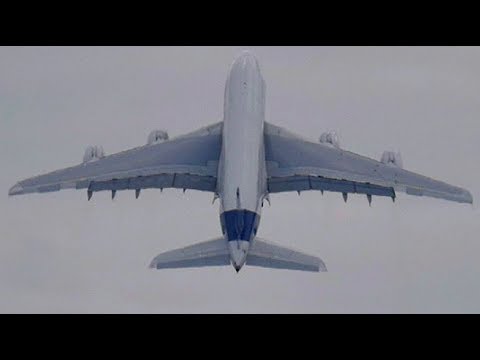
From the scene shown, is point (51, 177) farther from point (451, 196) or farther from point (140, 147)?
point (451, 196)

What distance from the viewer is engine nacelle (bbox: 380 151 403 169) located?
193ft

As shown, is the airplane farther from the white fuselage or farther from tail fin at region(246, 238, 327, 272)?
tail fin at region(246, 238, 327, 272)

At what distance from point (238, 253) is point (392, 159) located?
13.2m

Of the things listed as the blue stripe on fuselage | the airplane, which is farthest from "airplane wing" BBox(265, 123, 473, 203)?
the blue stripe on fuselage

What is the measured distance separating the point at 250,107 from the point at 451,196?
454 inches

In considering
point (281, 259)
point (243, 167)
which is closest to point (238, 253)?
point (281, 259)

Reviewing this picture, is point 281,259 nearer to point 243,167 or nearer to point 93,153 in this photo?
point 243,167

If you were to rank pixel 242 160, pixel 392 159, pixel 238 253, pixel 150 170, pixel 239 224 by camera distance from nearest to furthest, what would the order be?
pixel 238 253
pixel 239 224
pixel 242 160
pixel 150 170
pixel 392 159

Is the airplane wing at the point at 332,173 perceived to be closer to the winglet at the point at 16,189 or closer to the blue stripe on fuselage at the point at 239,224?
the blue stripe on fuselage at the point at 239,224

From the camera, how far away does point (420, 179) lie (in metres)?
55.3

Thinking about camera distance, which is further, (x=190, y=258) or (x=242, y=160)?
(x=242, y=160)

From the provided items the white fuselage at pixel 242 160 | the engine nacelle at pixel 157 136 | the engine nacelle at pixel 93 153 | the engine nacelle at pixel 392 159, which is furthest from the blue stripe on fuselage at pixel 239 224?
the engine nacelle at pixel 392 159

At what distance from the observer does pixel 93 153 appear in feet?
189

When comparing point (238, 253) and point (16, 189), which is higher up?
point (16, 189)
